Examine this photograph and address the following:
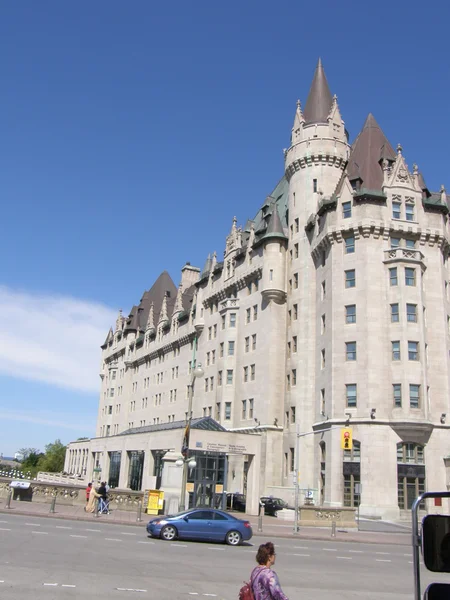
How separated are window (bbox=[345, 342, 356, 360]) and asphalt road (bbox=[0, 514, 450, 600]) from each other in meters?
24.0

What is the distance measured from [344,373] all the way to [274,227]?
18473 millimetres

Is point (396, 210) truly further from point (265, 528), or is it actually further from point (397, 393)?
point (265, 528)

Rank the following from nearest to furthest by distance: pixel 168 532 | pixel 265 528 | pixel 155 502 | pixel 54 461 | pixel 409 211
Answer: pixel 168 532, pixel 265 528, pixel 155 502, pixel 409 211, pixel 54 461

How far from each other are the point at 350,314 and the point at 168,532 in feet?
98.3

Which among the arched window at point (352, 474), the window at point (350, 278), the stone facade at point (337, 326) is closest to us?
the arched window at point (352, 474)

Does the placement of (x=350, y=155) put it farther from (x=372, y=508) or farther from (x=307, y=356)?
(x=372, y=508)

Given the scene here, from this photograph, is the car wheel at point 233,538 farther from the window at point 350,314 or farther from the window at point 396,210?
the window at point 396,210

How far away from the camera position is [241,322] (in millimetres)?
63250

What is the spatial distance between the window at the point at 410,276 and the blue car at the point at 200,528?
30805 millimetres

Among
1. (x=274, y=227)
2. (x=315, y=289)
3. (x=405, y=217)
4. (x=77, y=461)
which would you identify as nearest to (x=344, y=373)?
(x=315, y=289)

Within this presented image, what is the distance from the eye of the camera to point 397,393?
46125 mm

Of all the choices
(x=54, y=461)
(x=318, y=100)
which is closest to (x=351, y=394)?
(x=318, y=100)

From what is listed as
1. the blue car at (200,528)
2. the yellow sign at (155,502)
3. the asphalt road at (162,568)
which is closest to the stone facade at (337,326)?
the yellow sign at (155,502)

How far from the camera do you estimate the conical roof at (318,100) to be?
194ft
